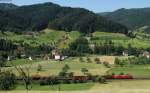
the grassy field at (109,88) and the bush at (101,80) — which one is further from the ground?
the bush at (101,80)

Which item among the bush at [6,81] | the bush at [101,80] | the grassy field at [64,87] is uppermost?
the bush at [6,81]

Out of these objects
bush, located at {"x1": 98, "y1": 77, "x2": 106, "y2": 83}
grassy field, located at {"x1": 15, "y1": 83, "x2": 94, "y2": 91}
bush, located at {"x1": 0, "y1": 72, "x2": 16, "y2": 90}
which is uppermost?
bush, located at {"x1": 0, "y1": 72, "x2": 16, "y2": 90}

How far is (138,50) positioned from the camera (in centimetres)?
12475

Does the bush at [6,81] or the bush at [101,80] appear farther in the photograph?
the bush at [101,80]

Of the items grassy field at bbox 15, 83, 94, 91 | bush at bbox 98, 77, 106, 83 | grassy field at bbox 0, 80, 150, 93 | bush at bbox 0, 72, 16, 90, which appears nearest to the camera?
grassy field at bbox 0, 80, 150, 93

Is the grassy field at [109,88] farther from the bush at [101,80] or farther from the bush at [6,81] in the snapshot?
the bush at [6,81]

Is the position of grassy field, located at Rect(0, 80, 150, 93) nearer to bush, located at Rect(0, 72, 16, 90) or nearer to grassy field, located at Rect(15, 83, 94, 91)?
grassy field, located at Rect(15, 83, 94, 91)

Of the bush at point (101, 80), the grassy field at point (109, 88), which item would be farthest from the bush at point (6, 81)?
the bush at point (101, 80)

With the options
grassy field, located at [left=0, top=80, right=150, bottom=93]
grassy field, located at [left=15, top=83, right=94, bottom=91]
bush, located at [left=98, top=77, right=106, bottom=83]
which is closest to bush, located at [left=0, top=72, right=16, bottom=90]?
grassy field, located at [left=15, top=83, right=94, bottom=91]

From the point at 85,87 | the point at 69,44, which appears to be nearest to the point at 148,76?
the point at 85,87

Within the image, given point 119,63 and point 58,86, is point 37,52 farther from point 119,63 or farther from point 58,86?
point 58,86

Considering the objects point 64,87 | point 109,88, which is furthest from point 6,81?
point 109,88

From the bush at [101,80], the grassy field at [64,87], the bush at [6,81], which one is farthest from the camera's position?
the bush at [101,80]

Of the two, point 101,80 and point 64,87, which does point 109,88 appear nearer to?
point 64,87
